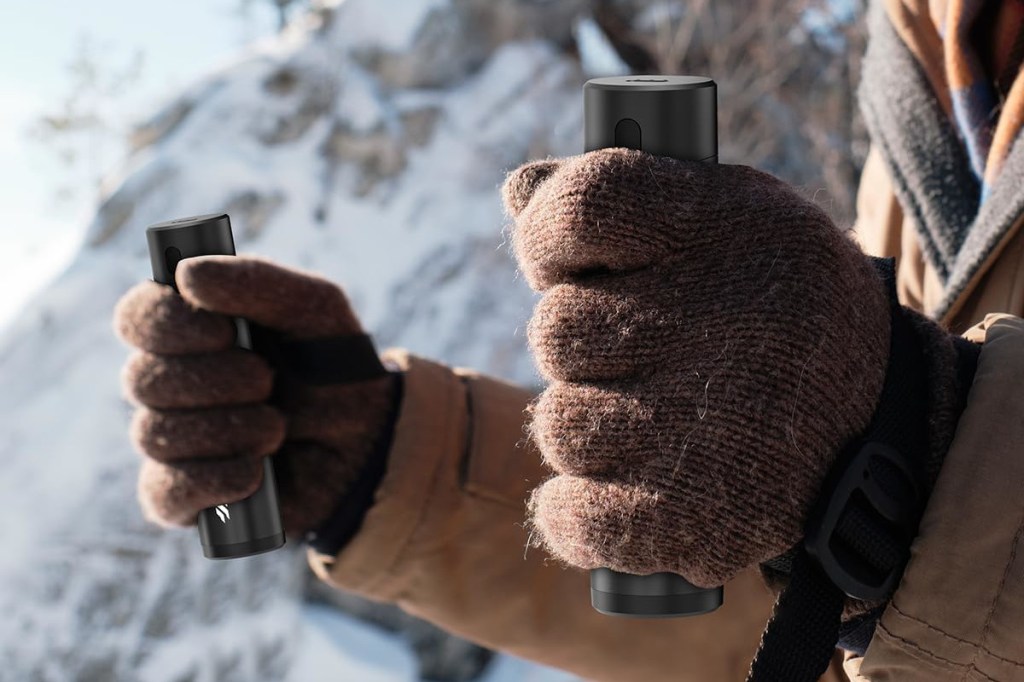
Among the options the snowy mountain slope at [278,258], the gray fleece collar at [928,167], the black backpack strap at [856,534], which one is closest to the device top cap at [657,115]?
the black backpack strap at [856,534]

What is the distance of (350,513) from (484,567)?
19cm

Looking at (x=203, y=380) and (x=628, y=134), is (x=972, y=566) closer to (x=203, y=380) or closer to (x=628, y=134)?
(x=628, y=134)

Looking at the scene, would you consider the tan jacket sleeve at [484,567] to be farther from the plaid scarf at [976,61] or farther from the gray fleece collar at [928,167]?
the plaid scarf at [976,61]

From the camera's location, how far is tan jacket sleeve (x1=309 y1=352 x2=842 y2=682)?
109 centimetres

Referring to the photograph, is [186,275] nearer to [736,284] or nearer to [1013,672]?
[736,284]

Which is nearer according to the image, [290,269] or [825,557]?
[825,557]

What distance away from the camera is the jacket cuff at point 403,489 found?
3.77 ft

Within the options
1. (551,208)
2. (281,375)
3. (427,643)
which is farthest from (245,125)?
(551,208)

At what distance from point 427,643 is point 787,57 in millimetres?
4452

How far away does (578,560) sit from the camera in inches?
25.4

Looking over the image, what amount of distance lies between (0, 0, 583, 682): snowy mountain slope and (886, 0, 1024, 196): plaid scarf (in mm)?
1684

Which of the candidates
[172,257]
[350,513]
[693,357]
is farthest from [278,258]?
[693,357]

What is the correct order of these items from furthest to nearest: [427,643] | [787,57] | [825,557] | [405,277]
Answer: [787,57], [405,277], [427,643], [825,557]

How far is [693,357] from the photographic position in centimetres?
61
